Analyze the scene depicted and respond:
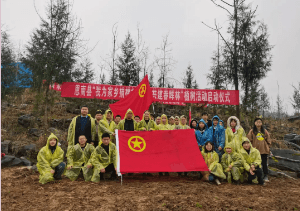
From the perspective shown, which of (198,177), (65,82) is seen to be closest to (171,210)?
(198,177)

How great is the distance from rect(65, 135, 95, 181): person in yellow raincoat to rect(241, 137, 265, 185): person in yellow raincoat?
3.90m

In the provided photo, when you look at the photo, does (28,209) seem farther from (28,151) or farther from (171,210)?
(28,151)

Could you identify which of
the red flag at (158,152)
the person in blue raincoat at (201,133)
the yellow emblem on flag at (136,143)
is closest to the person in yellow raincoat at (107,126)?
the red flag at (158,152)

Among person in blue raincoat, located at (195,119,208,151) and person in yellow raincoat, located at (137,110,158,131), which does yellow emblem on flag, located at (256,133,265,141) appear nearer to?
person in blue raincoat, located at (195,119,208,151)

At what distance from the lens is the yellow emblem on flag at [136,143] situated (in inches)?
209

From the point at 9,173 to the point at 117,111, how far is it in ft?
12.7

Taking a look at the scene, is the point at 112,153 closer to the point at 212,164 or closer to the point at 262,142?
the point at 212,164

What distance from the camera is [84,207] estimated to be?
3.61m

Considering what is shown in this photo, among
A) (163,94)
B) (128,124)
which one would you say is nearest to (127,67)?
(163,94)

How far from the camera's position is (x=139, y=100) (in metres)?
7.63

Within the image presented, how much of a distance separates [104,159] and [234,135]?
3.50 metres

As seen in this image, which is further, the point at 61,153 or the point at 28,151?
the point at 28,151

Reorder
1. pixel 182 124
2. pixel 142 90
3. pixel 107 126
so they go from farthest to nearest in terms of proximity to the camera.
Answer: pixel 142 90
pixel 182 124
pixel 107 126

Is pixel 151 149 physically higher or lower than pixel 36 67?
lower
